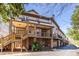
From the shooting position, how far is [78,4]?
2207 millimetres

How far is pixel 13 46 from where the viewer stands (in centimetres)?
227

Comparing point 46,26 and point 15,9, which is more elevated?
point 15,9

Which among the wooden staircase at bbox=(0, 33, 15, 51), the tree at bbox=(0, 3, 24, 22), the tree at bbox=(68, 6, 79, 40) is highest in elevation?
the tree at bbox=(0, 3, 24, 22)

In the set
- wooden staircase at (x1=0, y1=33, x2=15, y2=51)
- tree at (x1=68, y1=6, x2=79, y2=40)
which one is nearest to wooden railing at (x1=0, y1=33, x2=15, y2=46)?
wooden staircase at (x1=0, y1=33, x2=15, y2=51)

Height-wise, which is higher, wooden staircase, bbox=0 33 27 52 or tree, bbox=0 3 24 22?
tree, bbox=0 3 24 22

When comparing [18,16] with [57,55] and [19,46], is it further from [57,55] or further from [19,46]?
[57,55]

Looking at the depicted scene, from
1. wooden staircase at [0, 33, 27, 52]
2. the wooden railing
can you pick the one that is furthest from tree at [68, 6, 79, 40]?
the wooden railing

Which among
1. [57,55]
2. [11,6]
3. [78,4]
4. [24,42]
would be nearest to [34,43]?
[24,42]

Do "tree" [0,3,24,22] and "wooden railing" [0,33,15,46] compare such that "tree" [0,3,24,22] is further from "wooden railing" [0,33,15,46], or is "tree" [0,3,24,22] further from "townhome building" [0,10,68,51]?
"wooden railing" [0,33,15,46]

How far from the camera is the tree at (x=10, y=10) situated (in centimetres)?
225

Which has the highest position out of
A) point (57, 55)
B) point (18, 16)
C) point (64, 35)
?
point (18, 16)

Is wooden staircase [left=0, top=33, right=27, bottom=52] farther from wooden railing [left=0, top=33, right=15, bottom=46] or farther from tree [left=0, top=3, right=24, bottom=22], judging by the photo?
tree [left=0, top=3, right=24, bottom=22]

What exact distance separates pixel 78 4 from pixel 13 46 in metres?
0.77

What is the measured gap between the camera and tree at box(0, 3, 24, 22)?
2.25 meters
